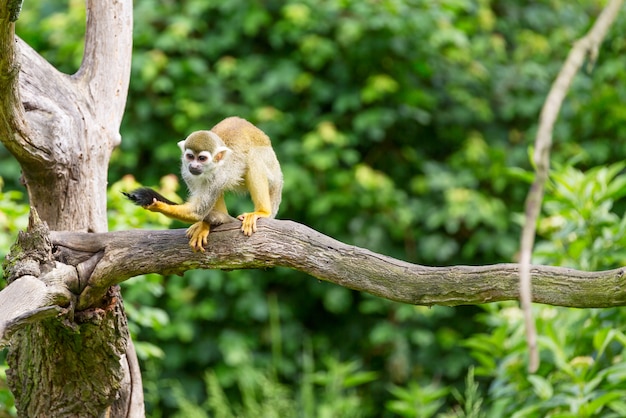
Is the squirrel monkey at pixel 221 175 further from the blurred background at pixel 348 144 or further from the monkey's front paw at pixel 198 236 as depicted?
the blurred background at pixel 348 144

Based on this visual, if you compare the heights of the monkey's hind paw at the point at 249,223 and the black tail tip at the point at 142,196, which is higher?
the black tail tip at the point at 142,196

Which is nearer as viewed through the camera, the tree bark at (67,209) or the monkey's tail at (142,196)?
the tree bark at (67,209)

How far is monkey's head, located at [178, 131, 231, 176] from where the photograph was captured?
354 centimetres

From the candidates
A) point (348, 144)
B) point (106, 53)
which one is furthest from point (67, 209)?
point (348, 144)

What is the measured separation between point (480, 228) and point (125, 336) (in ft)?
14.8

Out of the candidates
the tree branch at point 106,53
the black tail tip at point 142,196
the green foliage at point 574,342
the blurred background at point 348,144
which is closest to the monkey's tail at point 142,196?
the black tail tip at point 142,196

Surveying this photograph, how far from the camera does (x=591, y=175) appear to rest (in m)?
4.58

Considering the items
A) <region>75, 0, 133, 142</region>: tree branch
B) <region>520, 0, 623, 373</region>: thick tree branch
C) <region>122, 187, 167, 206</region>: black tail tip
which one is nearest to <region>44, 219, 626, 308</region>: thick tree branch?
<region>122, 187, 167, 206</region>: black tail tip

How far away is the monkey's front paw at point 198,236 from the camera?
3199 millimetres

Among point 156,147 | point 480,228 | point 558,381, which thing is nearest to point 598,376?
point 558,381

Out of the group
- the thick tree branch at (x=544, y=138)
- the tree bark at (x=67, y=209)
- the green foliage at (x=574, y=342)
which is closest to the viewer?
the thick tree branch at (x=544, y=138)

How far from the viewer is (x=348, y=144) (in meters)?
7.00

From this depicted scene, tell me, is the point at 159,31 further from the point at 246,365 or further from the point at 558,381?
the point at 558,381

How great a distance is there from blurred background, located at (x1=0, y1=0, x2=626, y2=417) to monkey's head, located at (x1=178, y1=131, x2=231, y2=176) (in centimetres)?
293
